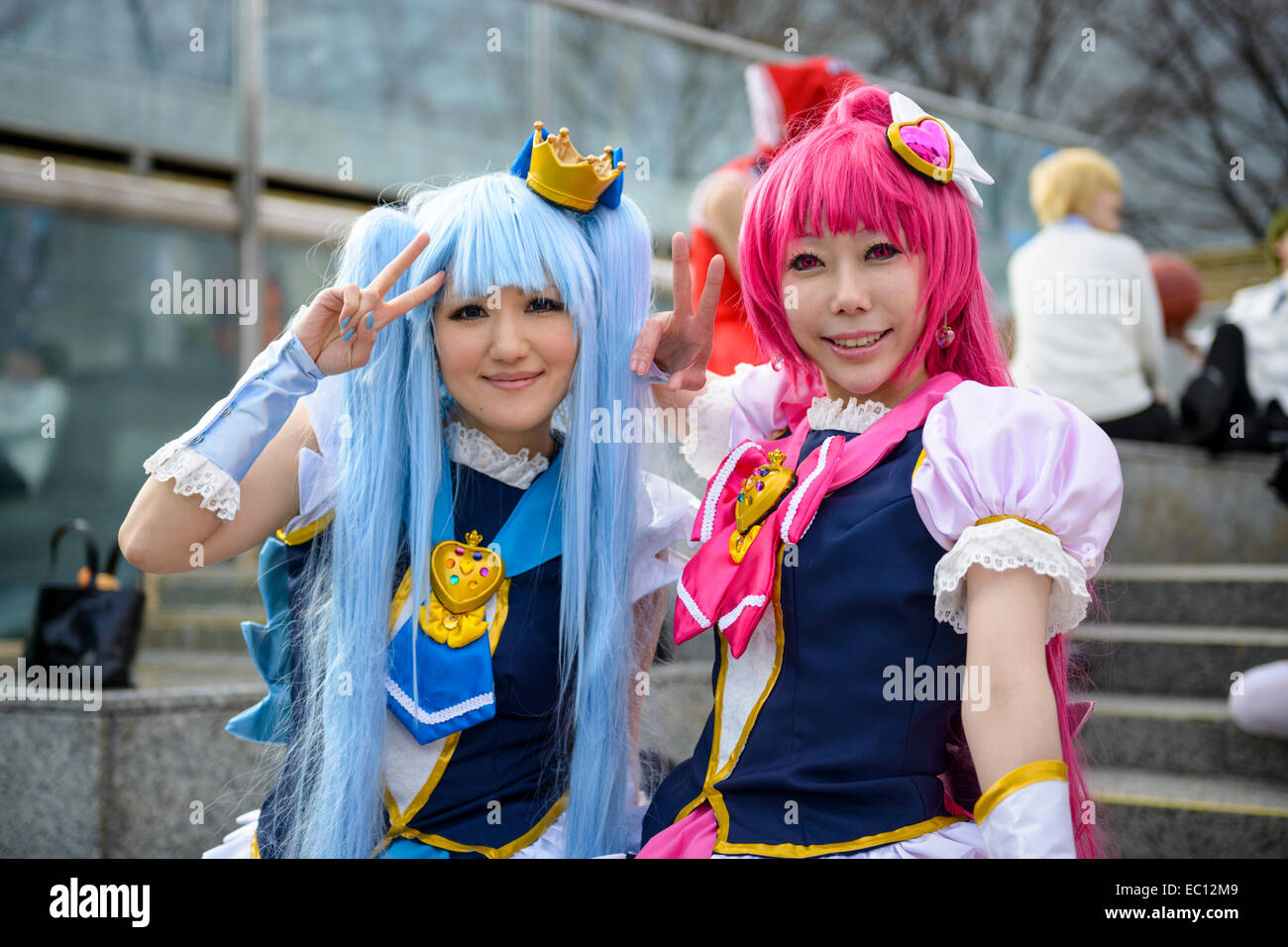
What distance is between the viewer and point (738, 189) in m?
3.55

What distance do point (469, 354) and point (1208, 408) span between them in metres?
3.78

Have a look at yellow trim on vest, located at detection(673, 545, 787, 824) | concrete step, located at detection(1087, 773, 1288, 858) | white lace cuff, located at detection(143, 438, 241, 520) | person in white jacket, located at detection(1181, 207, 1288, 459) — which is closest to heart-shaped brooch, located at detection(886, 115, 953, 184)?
yellow trim on vest, located at detection(673, 545, 787, 824)

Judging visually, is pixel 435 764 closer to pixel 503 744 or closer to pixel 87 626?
pixel 503 744

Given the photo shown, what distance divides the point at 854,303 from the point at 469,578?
689 mm

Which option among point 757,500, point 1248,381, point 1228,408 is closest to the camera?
point 757,500

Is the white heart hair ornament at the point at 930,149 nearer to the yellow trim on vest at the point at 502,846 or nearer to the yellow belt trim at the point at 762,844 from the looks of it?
the yellow belt trim at the point at 762,844

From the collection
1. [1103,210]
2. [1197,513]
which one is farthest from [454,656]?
[1103,210]


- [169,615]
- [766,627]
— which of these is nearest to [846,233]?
[766,627]

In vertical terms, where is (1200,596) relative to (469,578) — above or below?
above

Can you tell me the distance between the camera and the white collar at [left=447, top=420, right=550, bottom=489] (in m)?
1.87

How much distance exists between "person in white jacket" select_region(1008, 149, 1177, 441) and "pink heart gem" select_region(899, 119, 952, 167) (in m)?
3.18

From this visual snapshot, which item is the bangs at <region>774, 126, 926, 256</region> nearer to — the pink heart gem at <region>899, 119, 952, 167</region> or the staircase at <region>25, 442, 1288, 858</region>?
the pink heart gem at <region>899, 119, 952, 167</region>

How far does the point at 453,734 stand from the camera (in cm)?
175

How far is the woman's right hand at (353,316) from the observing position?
5.36ft
